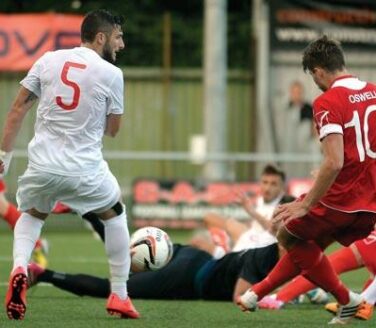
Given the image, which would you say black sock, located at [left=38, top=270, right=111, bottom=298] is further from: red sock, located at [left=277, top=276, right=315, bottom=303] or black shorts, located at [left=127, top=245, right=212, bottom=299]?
red sock, located at [left=277, top=276, right=315, bottom=303]

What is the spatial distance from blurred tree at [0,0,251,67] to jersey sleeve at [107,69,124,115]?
45.6 feet

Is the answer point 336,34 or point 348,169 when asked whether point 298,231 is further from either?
point 336,34

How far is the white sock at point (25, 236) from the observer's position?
8.12m

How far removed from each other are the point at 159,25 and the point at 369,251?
Answer: 46.1ft


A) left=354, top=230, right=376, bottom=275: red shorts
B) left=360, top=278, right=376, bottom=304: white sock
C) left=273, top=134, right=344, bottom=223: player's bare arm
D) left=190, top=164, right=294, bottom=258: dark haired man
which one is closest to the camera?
left=273, top=134, right=344, bottom=223: player's bare arm

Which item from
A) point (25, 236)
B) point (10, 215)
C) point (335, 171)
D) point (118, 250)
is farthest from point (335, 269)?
point (10, 215)

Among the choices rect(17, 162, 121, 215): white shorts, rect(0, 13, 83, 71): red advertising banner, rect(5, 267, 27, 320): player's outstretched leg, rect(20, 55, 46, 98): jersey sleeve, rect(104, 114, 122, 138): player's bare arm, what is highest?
rect(0, 13, 83, 71): red advertising banner

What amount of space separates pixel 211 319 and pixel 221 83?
11.0m

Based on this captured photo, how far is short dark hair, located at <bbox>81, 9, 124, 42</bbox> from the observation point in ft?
26.5

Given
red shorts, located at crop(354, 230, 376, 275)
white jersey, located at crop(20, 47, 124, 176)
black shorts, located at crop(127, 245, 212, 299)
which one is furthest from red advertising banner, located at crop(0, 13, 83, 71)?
white jersey, located at crop(20, 47, 124, 176)

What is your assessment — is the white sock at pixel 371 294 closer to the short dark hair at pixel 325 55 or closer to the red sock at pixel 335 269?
the red sock at pixel 335 269

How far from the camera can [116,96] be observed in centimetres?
810

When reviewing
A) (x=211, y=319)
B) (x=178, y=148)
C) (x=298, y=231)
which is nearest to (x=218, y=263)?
(x=211, y=319)

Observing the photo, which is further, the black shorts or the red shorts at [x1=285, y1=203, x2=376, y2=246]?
the black shorts
